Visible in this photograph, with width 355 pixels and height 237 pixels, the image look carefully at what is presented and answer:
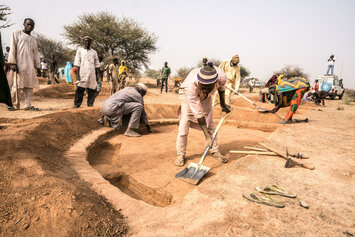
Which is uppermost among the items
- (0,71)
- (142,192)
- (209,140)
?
(0,71)

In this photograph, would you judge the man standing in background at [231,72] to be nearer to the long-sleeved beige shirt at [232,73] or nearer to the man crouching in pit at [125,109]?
the long-sleeved beige shirt at [232,73]

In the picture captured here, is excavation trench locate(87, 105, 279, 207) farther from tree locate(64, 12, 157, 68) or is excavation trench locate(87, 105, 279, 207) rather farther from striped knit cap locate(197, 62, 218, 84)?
tree locate(64, 12, 157, 68)

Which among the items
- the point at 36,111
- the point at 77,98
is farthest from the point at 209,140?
the point at 36,111

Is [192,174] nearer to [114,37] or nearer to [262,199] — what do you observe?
[262,199]

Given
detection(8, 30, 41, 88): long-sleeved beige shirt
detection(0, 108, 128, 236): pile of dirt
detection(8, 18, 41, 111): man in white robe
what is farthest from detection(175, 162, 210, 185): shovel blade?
detection(8, 30, 41, 88): long-sleeved beige shirt

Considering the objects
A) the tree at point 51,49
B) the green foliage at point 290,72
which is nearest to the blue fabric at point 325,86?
the green foliage at point 290,72

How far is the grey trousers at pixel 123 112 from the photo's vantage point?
429cm

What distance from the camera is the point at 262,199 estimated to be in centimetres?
189

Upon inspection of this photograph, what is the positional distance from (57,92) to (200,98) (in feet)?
29.3

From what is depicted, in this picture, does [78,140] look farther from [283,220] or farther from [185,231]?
[283,220]

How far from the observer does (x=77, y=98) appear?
543 centimetres

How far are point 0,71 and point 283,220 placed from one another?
3329 millimetres

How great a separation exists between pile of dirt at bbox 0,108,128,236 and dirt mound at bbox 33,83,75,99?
7168 mm

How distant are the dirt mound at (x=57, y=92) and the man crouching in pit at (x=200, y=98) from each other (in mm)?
8071
